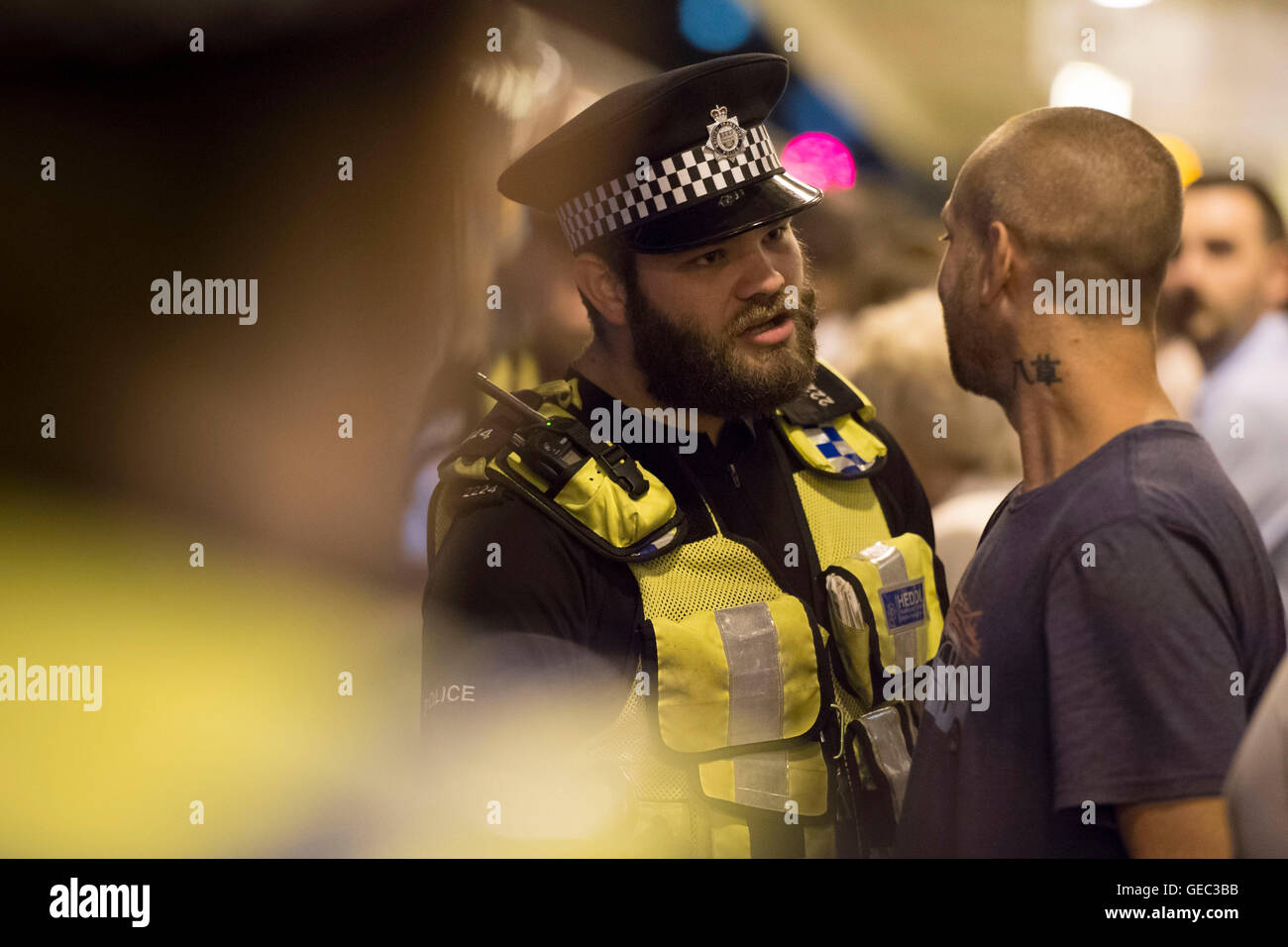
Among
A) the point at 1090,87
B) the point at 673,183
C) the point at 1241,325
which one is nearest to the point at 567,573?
the point at 673,183

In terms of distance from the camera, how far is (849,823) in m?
2.04

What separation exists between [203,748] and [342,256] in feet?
3.31

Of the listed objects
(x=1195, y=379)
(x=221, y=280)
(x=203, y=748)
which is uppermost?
(x=221, y=280)

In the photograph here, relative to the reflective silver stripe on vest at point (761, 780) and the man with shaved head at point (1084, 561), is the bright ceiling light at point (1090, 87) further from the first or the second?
the reflective silver stripe on vest at point (761, 780)

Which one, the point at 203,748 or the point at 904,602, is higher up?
the point at 904,602

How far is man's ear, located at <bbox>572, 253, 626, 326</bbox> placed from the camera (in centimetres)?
211

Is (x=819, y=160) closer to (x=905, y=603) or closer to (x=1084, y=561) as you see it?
(x=905, y=603)

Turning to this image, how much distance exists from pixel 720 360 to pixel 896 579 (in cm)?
52

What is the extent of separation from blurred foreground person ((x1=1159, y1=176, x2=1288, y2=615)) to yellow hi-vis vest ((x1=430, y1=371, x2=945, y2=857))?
69 centimetres

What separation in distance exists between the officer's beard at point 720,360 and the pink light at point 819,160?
0.40 meters

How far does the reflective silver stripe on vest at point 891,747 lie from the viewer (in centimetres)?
202

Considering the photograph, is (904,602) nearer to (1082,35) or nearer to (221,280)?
(1082,35)

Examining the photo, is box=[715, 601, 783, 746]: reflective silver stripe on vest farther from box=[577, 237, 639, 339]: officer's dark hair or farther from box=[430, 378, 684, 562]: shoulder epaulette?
box=[577, 237, 639, 339]: officer's dark hair
